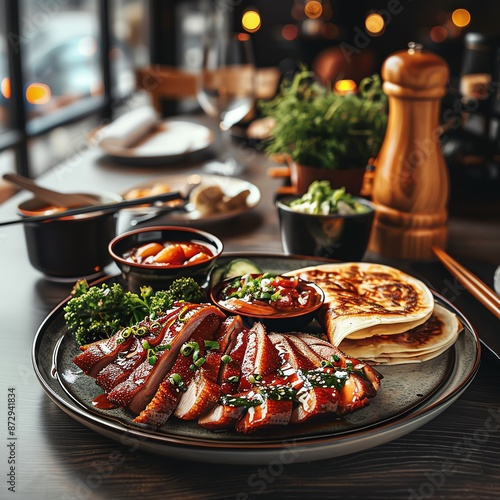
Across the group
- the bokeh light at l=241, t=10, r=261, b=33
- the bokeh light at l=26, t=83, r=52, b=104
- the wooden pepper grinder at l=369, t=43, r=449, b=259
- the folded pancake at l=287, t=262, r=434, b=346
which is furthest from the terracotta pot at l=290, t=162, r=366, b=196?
the bokeh light at l=241, t=10, r=261, b=33

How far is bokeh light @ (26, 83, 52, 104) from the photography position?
4131mm

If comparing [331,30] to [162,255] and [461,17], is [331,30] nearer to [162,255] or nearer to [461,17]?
[461,17]

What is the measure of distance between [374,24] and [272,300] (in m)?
9.08

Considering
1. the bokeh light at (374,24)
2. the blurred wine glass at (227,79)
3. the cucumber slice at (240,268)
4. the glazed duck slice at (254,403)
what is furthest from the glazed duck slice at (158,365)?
the bokeh light at (374,24)

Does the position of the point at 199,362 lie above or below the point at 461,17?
below

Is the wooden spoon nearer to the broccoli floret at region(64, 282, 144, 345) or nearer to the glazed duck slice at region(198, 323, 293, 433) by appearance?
the broccoli floret at region(64, 282, 144, 345)

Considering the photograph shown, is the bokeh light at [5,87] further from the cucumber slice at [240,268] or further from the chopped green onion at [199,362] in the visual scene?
the chopped green onion at [199,362]

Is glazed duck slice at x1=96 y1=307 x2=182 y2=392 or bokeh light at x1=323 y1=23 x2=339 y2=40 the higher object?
bokeh light at x1=323 y1=23 x2=339 y2=40

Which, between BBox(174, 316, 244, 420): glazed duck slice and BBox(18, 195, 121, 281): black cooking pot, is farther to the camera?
BBox(18, 195, 121, 281): black cooking pot

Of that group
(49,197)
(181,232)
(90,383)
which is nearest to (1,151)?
(49,197)

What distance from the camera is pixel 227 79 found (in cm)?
286

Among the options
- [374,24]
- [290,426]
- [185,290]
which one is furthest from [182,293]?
[374,24]

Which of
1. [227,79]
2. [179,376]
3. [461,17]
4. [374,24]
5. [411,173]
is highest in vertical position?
[461,17]

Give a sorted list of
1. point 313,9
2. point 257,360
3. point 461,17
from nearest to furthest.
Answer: point 257,360
point 461,17
point 313,9
